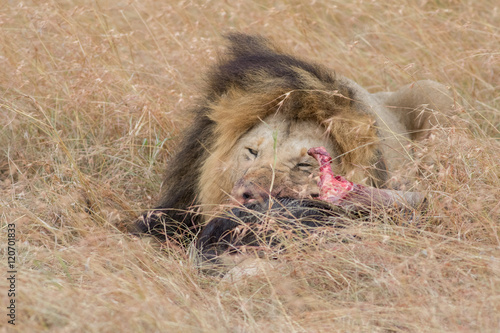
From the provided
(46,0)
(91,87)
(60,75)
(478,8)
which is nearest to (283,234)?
(91,87)

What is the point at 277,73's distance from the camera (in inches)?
150

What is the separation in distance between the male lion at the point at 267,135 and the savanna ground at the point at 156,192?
34 cm

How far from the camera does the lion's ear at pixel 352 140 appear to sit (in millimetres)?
3698

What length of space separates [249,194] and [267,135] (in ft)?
1.73

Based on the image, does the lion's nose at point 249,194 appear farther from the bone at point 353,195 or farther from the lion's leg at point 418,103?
the lion's leg at point 418,103

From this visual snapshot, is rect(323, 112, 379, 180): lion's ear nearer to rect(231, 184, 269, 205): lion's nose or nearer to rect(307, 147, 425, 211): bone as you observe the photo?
rect(307, 147, 425, 211): bone

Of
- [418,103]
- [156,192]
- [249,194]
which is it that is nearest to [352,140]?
[249,194]

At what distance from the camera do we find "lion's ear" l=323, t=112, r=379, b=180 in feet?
12.1

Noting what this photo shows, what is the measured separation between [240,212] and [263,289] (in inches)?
16.6

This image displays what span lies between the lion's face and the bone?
0.06 meters

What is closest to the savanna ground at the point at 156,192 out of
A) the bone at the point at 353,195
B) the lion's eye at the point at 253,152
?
the bone at the point at 353,195

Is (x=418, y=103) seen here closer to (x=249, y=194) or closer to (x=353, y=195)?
(x=353, y=195)

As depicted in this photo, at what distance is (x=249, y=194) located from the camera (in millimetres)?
3277

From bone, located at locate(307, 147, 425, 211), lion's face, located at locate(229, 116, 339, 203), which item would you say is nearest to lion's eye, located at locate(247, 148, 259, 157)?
lion's face, located at locate(229, 116, 339, 203)
